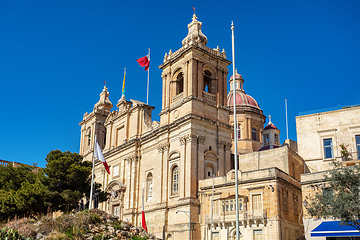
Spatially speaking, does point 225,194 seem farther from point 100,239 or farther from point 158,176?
point 100,239

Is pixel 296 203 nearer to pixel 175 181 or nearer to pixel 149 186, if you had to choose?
pixel 175 181

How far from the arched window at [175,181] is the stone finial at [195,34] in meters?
13.5

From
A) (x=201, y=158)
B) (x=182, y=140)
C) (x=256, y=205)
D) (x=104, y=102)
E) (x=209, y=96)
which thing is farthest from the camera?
(x=104, y=102)

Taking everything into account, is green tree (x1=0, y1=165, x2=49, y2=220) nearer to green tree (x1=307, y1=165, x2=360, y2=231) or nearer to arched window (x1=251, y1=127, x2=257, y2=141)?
green tree (x1=307, y1=165, x2=360, y2=231)

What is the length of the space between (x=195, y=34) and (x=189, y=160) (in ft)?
48.0

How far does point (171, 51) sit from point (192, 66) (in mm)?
5786

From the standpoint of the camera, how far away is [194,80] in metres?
42.2

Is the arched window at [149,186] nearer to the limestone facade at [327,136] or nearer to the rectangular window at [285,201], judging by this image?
the rectangular window at [285,201]

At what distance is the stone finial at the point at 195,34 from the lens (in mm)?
44722

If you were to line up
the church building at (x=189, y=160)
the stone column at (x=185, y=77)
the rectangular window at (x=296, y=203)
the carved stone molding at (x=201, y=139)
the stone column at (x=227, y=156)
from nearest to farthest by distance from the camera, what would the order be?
1. the church building at (x=189, y=160)
2. the rectangular window at (x=296, y=203)
3. the carved stone molding at (x=201, y=139)
4. the stone column at (x=227, y=156)
5. the stone column at (x=185, y=77)

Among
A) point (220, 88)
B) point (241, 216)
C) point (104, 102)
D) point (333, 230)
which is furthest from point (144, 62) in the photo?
point (333, 230)

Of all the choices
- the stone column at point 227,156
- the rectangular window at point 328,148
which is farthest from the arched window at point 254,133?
the rectangular window at point 328,148

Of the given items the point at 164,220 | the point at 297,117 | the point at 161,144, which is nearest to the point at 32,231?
the point at 164,220

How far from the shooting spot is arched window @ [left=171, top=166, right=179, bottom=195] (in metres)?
41.1
